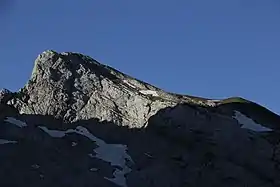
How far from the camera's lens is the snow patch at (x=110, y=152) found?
105012 millimetres

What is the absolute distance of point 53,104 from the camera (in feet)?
399

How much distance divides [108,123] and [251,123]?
93.9 ft

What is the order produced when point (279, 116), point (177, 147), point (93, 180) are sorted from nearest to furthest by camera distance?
1. point (93, 180)
2. point (177, 147)
3. point (279, 116)

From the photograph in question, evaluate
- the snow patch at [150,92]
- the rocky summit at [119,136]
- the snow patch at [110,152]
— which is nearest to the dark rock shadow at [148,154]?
the rocky summit at [119,136]

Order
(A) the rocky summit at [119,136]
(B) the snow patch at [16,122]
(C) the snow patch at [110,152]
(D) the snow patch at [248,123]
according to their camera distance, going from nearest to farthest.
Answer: (A) the rocky summit at [119,136] → (C) the snow patch at [110,152] → (B) the snow patch at [16,122] → (D) the snow patch at [248,123]

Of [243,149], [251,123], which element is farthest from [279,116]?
[243,149]

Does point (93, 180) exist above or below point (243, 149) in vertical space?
below

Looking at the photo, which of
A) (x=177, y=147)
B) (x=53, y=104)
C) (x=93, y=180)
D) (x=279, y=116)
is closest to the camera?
(x=93, y=180)

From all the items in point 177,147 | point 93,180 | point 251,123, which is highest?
point 251,123

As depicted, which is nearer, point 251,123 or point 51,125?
point 51,125

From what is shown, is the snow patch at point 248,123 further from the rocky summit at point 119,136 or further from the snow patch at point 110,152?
the snow patch at point 110,152

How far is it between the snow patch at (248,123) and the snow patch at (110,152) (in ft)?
80.2

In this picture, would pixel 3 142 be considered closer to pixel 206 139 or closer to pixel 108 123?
pixel 108 123

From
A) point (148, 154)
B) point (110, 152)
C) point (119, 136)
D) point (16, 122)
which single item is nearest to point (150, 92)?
Answer: point (119, 136)
